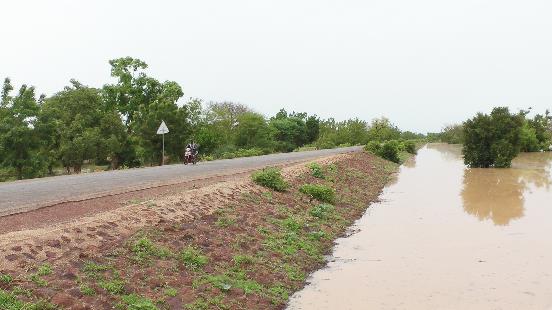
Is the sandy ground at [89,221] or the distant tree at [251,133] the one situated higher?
the distant tree at [251,133]

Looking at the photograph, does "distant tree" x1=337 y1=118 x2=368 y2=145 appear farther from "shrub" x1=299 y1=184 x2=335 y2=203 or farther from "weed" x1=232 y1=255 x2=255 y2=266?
"weed" x1=232 y1=255 x2=255 y2=266

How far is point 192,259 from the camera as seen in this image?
927 centimetres

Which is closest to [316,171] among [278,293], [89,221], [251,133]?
[278,293]

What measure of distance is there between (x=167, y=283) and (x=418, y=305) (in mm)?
4425

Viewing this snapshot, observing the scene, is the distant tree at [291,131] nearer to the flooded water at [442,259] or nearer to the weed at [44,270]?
the flooded water at [442,259]

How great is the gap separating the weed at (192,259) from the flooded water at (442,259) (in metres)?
1.88

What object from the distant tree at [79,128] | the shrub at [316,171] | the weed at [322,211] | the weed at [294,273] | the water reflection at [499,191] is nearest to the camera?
the weed at [294,273]

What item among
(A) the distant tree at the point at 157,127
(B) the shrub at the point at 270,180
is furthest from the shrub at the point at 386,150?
(B) the shrub at the point at 270,180

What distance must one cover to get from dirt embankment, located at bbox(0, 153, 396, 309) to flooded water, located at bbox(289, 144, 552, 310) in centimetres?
88

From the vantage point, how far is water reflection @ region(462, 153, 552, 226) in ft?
59.4

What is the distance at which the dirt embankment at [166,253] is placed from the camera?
23.2 feet

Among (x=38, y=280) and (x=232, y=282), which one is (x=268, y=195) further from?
(x=38, y=280)

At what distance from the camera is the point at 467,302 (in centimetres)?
861

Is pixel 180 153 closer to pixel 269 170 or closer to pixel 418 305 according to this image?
pixel 269 170
